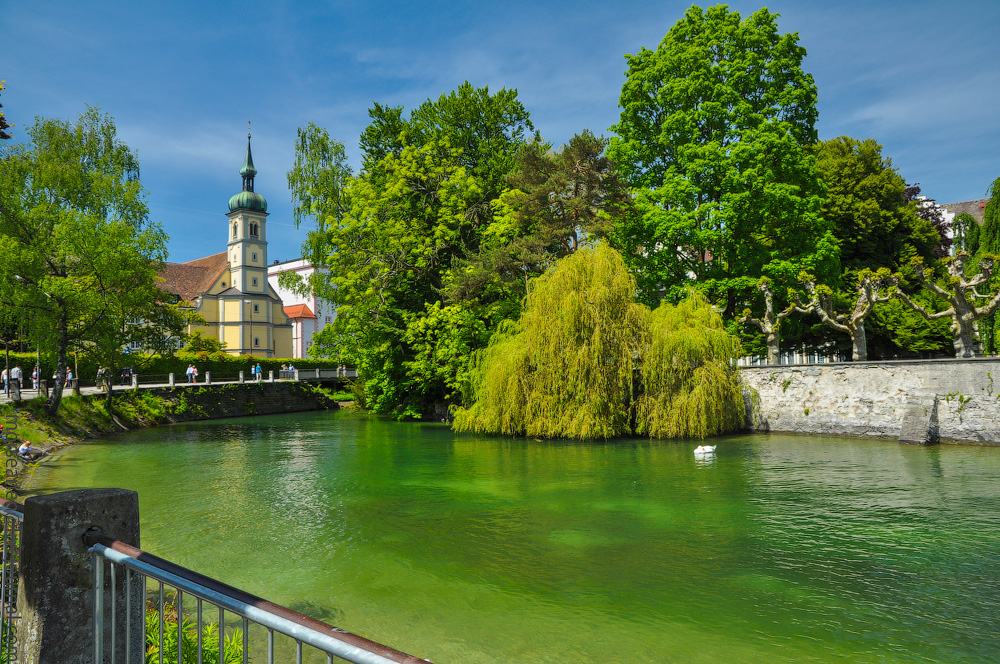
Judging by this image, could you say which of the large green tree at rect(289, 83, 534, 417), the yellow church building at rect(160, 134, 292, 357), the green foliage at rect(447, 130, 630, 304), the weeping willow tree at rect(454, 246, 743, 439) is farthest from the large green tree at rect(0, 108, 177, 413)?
the yellow church building at rect(160, 134, 292, 357)

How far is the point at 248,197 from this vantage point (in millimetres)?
76812

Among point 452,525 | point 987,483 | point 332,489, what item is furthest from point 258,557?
point 987,483

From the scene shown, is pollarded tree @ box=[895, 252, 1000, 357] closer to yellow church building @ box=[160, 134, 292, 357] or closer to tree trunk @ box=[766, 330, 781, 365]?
tree trunk @ box=[766, 330, 781, 365]

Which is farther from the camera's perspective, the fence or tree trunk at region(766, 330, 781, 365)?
tree trunk at region(766, 330, 781, 365)

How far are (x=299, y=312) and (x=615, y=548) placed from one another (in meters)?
77.0

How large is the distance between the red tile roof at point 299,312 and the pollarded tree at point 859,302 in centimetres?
6654

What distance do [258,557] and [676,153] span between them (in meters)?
22.1

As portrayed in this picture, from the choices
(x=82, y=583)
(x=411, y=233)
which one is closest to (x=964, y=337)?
(x=411, y=233)

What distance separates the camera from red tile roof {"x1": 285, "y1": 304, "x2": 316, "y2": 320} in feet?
263

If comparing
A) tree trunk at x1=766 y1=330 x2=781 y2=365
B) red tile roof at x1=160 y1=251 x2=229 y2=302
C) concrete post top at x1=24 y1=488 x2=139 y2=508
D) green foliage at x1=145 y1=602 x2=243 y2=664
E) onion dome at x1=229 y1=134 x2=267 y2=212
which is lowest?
green foliage at x1=145 y1=602 x2=243 y2=664

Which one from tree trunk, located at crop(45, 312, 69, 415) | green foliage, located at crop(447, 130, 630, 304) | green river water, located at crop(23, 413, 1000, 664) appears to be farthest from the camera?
green foliage, located at crop(447, 130, 630, 304)

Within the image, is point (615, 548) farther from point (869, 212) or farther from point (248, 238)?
point (248, 238)

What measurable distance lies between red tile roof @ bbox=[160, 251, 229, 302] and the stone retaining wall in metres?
66.3

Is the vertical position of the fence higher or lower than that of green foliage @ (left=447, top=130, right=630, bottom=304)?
lower
